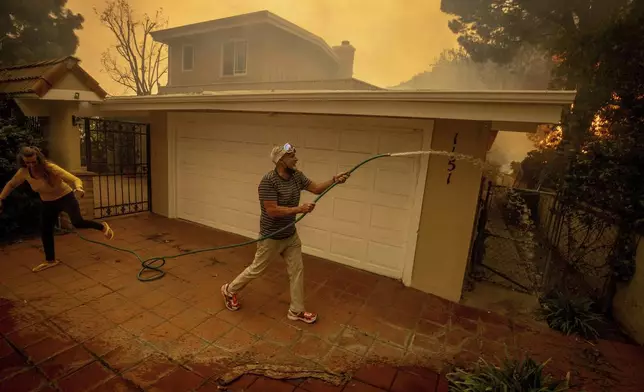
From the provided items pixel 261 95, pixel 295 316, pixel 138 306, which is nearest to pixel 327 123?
pixel 261 95

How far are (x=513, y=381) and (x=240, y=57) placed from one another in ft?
52.2

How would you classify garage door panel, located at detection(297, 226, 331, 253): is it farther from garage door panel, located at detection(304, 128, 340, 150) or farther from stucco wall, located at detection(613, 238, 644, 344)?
stucco wall, located at detection(613, 238, 644, 344)

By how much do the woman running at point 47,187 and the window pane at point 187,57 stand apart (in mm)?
14163

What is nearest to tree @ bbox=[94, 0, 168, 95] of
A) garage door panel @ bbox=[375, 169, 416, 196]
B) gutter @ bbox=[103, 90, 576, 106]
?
gutter @ bbox=[103, 90, 576, 106]

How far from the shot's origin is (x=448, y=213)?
15.1 feet

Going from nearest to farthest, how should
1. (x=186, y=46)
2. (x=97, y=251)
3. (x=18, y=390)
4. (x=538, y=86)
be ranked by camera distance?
(x=18, y=390)
(x=97, y=251)
(x=186, y=46)
(x=538, y=86)

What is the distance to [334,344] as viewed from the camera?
3.49 meters

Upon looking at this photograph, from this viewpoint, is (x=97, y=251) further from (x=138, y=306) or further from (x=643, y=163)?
(x=643, y=163)

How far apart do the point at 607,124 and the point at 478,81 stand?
4223 cm

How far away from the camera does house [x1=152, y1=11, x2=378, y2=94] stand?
1457 cm

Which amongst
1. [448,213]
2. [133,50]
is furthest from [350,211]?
[133,50]

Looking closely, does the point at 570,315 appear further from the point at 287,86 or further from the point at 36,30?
the point at 36,30

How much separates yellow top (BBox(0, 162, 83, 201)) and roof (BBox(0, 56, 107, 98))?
1.98m

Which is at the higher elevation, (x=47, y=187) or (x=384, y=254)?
(x=47, y=187)
